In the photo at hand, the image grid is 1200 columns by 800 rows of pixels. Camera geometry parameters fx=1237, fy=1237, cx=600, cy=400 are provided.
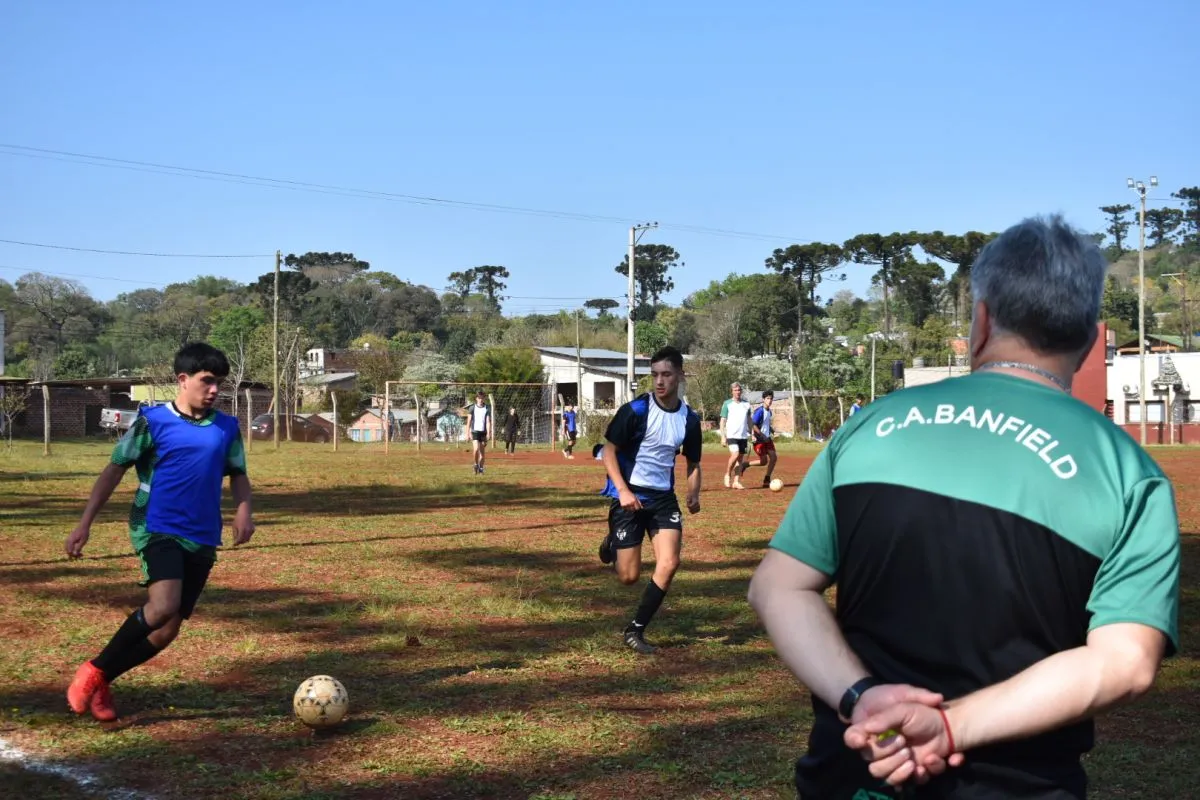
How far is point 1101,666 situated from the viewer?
199 cm

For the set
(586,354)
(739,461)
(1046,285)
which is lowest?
(739,461)

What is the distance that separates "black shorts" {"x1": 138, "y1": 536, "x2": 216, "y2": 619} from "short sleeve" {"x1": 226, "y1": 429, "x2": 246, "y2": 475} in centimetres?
47

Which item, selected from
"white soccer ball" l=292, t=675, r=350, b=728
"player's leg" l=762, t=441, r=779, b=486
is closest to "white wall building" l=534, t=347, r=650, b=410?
"player's leg" l=762, t=441, r=779, b=486

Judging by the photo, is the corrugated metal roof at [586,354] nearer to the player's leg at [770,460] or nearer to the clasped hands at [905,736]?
the player's leg at [770,460]

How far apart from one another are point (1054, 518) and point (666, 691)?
555 centimetres

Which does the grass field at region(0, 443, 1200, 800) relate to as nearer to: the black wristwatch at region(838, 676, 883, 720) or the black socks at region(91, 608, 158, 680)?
the black socks at region(91, 608, 158, 680)

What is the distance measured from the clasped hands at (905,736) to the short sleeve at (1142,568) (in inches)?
12.1

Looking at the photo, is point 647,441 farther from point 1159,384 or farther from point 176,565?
point 1159,384

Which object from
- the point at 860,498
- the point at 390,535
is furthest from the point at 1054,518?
the point at 390,535

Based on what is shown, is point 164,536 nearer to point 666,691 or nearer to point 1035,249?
point 666,691

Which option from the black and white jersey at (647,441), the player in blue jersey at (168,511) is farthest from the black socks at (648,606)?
the player in blue jersey at (168,511)

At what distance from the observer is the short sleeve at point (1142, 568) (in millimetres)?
2008

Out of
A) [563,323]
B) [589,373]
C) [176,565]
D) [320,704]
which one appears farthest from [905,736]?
[563,323]

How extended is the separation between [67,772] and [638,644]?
3902 millimetres
